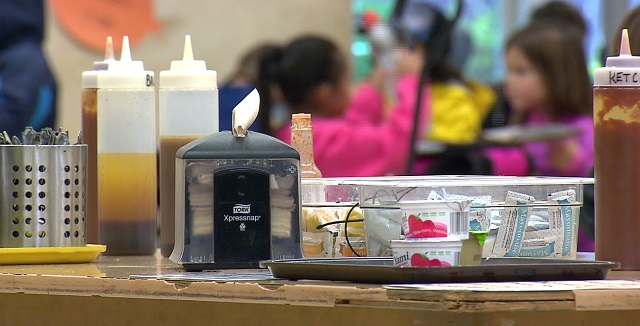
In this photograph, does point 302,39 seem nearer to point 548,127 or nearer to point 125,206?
point 548,127

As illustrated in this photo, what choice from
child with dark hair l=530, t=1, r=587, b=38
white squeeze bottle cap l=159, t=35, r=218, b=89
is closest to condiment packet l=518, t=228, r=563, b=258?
white squeeze bottle cap l=159, t=35, r=218, b=89

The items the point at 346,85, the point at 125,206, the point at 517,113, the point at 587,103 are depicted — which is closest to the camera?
the point at 125,206

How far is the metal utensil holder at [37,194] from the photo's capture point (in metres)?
1.45

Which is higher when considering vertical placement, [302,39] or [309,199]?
[302,39]

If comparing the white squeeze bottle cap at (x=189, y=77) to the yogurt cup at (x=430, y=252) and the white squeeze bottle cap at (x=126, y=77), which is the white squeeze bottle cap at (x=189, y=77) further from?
the yogurt cup at (x=430, y=252)

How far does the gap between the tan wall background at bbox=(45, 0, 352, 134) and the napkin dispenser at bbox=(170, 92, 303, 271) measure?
9.58 ft

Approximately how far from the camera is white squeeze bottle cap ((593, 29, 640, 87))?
4.44 ft

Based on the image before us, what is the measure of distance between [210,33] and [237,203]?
3.26 metres

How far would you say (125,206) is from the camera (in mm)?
1613

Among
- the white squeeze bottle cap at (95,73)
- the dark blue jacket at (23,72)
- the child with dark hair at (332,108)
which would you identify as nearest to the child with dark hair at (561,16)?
the child with dark hair at (332,108)

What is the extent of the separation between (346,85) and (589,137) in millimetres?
996

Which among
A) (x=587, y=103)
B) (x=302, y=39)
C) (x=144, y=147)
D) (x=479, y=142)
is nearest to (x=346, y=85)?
(x=302, y=39)

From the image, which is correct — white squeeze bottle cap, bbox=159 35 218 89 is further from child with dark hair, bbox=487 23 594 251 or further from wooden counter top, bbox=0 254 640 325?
child with dark hair, bbox=487 23 594 251

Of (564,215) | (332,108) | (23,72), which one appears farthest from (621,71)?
(332,108)
